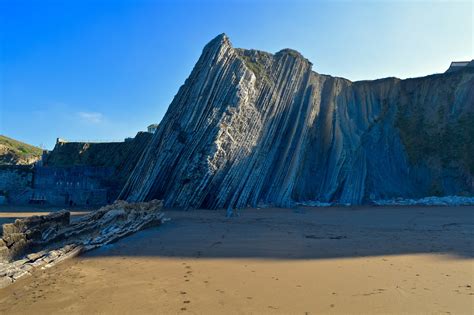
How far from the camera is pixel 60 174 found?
27.1 meters

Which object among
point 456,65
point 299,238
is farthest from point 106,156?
point 456,65

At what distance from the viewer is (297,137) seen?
84.7 feet

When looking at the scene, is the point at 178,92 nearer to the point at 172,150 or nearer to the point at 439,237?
the point at 172,150

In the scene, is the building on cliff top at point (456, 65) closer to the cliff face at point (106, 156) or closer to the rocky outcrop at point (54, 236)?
the cliff face at point (106, 156)

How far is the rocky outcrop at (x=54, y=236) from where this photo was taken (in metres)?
7.72

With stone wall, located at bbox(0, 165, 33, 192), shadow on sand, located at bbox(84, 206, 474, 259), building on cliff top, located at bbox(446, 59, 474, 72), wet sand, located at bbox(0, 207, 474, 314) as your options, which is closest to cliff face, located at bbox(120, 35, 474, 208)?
building on cliff top, located at bbox(446, 59, 474, 72)

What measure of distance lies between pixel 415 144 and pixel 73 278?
28.8 metres

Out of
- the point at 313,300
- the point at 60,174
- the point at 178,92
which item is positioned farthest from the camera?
the point at 60,174

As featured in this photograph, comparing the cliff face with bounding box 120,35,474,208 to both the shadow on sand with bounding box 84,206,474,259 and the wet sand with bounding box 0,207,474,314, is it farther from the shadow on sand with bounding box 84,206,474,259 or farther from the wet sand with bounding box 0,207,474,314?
the wet sand with bounding box 0,207,474,314

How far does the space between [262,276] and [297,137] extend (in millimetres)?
19762

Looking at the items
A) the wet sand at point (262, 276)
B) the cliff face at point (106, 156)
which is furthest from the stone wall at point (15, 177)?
the wet sand at point (262, 276)

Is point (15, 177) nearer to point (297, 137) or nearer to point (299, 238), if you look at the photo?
point (297, 137)

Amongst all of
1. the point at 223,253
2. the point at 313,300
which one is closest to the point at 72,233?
the point at 223,253

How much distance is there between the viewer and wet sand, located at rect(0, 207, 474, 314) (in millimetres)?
5266
